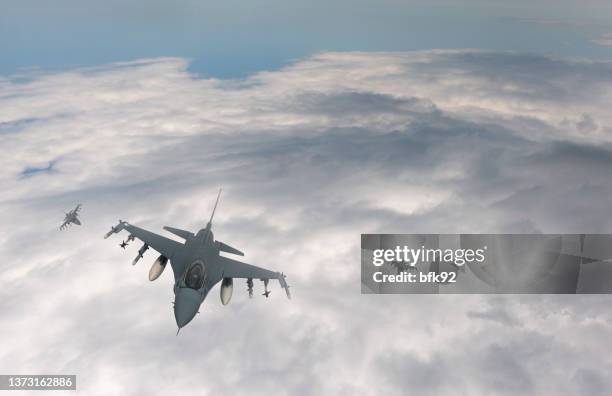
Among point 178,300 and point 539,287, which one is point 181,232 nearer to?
point 178,300

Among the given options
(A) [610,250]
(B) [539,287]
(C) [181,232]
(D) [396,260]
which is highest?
(C) [181,232]

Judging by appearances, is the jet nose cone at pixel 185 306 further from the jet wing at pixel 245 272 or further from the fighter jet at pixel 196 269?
the jet wing at pixel 245 272

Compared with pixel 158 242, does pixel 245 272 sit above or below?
below

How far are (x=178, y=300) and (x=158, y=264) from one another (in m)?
18.0

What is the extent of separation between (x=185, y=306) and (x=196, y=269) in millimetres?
7129

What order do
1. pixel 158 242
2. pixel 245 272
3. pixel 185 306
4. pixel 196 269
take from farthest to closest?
pixel 158 242 → pixel 245 272 → pixel 196 269 → pixel 185 306

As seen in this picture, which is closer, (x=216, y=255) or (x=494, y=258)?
(x=216, y=255)

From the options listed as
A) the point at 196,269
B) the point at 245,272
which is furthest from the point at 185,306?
the point at 245,272

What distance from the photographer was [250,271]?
71.1 metres

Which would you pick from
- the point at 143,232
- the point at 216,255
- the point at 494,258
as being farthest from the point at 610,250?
the point at 143,232

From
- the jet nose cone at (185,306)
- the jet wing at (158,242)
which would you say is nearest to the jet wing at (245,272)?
the jet wing at (158,242)

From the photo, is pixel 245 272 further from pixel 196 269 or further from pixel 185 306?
pixel 185 306

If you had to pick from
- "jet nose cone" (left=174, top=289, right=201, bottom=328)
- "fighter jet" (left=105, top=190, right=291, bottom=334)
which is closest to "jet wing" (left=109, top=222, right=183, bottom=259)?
"fighter jet" (left=105, top=190, right=291, bottom=334)

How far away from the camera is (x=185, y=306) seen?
181 feet
